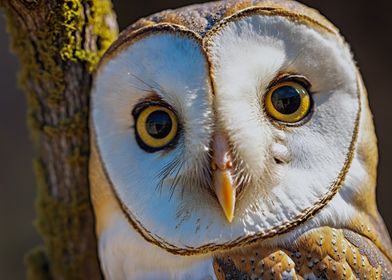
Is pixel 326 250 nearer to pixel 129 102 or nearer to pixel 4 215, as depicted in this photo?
pixel 129 102

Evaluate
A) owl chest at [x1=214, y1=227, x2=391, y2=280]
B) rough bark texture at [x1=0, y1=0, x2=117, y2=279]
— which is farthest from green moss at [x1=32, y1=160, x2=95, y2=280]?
Answer: owl chest at [x1=214, y1=227, x2=391, y2=280]

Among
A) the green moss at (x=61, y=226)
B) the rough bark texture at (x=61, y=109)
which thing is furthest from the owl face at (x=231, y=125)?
the green moss at (x=61, y=226)

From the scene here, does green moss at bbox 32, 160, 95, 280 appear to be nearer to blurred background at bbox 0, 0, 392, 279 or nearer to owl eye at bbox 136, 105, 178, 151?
owl eye at bbox 136, 105, 178, 151

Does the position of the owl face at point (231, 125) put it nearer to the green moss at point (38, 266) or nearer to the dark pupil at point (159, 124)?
the dark pupil at point (159, 124)

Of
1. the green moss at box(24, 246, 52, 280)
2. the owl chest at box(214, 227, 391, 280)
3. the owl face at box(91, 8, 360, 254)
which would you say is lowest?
the owl chest at box(214, 227, 391, 280)

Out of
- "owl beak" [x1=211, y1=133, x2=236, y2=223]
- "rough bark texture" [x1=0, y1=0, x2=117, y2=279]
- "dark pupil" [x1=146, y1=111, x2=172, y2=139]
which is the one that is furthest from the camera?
"rough bark texture" [x1=0, y1=0, x2=117, y2=279]

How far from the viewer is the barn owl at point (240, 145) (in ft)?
4.57

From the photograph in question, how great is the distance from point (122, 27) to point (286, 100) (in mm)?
2056

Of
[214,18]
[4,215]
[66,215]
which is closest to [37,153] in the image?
[66,215]

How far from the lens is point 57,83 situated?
1.63 meters

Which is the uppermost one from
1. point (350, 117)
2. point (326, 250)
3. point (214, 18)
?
point (214, 18)

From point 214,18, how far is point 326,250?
514 mm

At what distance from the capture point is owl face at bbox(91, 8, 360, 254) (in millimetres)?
1389

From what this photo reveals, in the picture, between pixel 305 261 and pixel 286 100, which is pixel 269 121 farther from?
pixel 305 261
